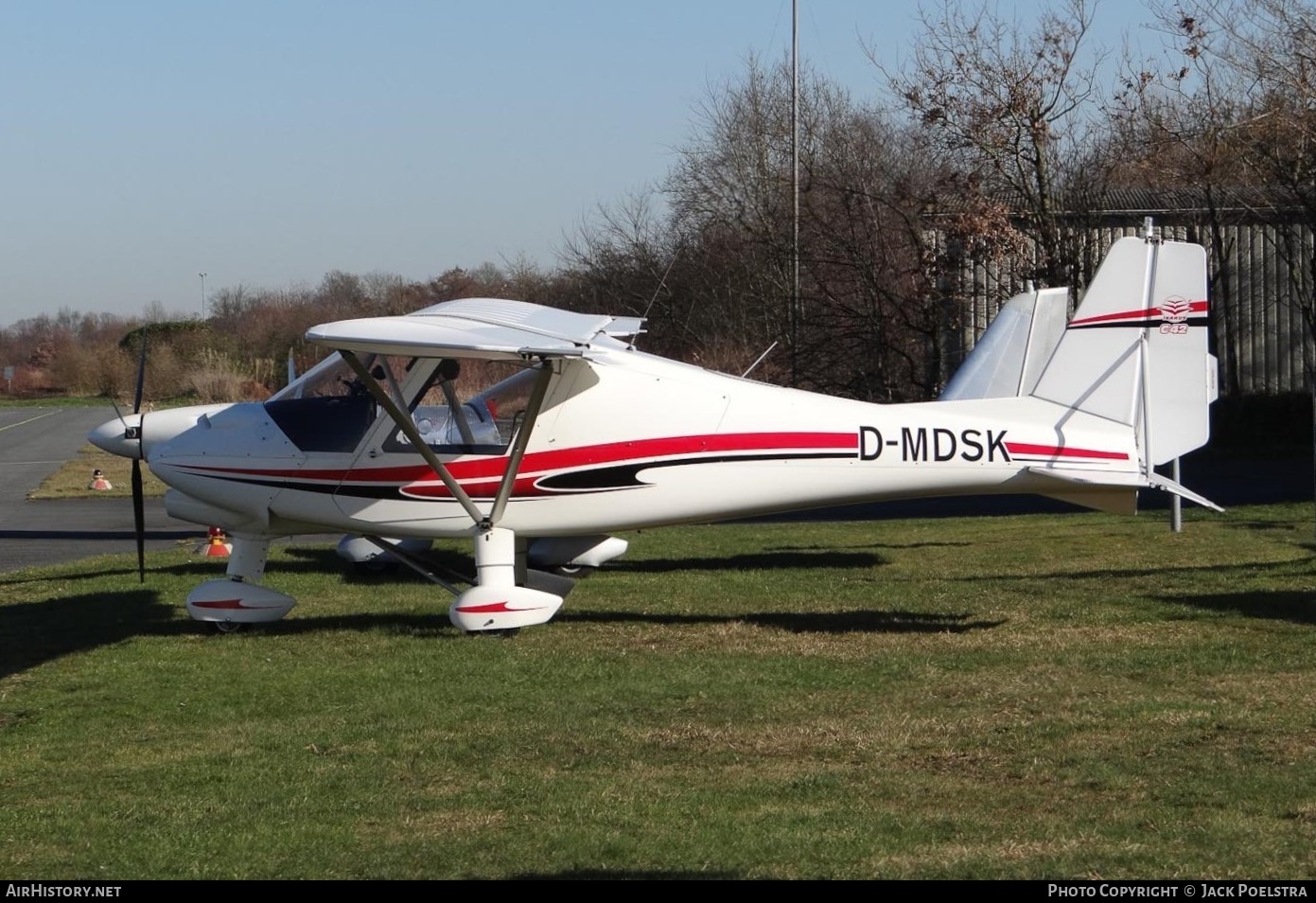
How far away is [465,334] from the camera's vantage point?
9812mm

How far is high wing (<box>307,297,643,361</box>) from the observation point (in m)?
9.41

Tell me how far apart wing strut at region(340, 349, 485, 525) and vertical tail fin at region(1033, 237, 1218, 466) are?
447 centimetres

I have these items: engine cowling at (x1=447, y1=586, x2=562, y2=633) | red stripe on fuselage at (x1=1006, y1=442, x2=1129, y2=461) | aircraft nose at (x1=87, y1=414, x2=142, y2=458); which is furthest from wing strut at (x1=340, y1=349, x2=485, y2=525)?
red stripe on fuselage at (x1=1006, y1=442, x2=1129, y2=461)

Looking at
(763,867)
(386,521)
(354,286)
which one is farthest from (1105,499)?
(354,286)

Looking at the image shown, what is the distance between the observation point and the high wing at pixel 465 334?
9406 mm

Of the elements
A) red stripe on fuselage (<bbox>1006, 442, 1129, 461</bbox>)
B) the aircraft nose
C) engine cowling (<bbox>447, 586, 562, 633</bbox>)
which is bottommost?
engine cowling (<bbox>447, 586, 562, 633</bbox>)

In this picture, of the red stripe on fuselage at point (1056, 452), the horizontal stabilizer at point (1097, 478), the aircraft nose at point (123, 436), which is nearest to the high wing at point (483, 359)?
the aircraft nose at point (123, 436)

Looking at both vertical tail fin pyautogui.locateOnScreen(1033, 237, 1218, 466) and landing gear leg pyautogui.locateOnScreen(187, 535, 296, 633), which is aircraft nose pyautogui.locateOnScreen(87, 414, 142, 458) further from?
vertical tail fin pyautogui.locateOnScreen(1033, 237, 1218, 466)

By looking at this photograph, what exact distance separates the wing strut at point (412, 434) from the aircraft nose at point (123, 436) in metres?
2.96

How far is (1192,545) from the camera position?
1464cm

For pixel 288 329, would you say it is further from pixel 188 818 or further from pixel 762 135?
pixel 188 818

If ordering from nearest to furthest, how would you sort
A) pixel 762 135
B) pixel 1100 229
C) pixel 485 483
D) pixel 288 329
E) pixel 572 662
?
pixel 572 662 < pixel 485 483 < pixel 1100 229 < pixel 762 135 < pixel 288 329

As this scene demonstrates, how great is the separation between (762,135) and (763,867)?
32383 mm

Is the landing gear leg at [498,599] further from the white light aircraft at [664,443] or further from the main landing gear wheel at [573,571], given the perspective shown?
the main landing gear wheel at [573,571]
